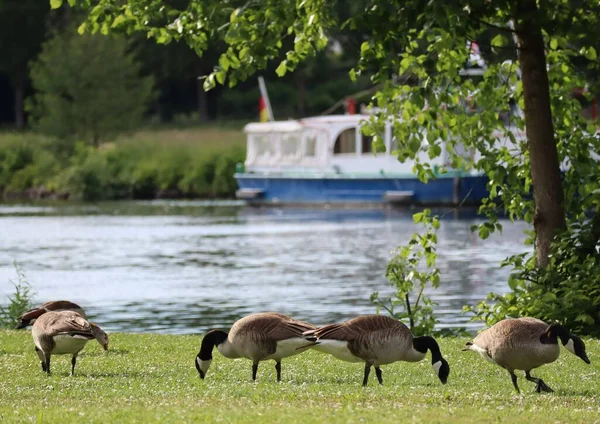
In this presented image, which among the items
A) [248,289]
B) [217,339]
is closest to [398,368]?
[217,339]

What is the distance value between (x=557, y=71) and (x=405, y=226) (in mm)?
28644

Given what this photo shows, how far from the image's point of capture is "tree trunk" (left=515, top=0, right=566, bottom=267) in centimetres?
1725

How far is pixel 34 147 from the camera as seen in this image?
78000mm

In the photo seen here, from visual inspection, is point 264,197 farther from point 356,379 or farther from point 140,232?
point 356,379

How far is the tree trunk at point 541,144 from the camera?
17250mm

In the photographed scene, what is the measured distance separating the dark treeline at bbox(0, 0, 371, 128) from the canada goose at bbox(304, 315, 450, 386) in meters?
77.3

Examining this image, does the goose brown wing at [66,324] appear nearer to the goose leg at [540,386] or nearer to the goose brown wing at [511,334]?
the goose brown wing at [511,334]

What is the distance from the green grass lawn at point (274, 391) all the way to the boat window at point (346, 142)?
42.9 m

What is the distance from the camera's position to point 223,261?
35375 millimetres

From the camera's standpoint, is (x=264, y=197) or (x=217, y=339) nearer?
(x=217, y=339)

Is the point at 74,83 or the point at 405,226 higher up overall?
the point at 74,83

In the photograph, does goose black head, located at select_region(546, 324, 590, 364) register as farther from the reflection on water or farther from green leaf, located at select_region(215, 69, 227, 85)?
the reflection on water

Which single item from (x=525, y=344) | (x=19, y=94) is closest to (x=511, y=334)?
(x=525, y=344)

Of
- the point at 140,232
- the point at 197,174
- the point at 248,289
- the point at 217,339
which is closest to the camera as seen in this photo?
the point at 217,339
